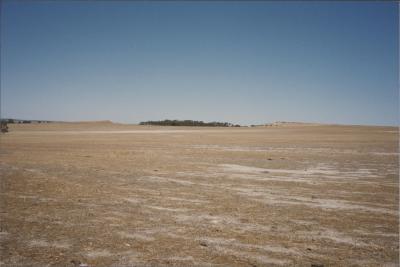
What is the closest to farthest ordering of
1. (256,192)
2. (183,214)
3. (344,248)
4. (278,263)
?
(278,263)
(344,248)
(183,214)
(256,192)

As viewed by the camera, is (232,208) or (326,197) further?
(326,197)

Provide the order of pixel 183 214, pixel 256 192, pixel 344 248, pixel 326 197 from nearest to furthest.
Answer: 1. pixel 344 248
2. pixel 183 214
3. pixel 326 197
4. pixel 256 192

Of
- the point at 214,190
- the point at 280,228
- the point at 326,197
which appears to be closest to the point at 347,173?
the point at 326,197

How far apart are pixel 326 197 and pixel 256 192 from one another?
2164 mm

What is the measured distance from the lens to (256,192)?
1120cm

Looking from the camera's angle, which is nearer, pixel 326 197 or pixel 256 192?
pixel 326 197

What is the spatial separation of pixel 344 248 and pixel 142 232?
389cm

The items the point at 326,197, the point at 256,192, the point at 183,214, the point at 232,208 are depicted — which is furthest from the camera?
the point at 256,192

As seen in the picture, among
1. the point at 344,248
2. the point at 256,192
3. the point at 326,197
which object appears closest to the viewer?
the point at 344,248

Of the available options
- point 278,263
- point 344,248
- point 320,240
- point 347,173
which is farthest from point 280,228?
point 347,173

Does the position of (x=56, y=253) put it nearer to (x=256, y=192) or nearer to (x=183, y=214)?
(x=183, y=214)

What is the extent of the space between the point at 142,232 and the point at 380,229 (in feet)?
16.8

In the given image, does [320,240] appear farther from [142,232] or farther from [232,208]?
[142,232]

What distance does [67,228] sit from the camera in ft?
23.4
